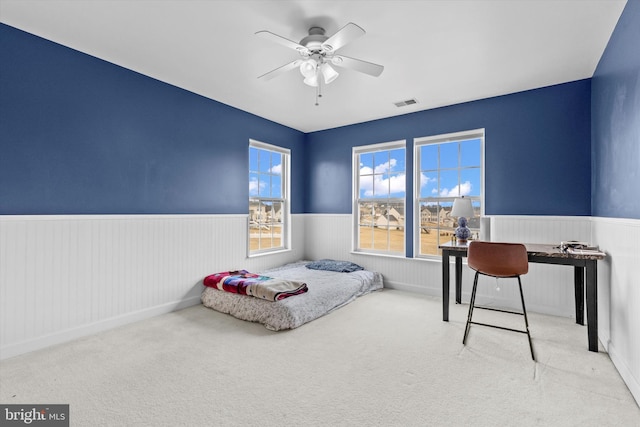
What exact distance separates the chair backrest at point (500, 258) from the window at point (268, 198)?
3088mm

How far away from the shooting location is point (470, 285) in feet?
13.1

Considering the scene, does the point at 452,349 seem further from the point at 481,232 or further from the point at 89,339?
the point at 89,339

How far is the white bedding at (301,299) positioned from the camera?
121 inches

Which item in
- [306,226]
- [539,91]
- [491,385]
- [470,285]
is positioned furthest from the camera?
[306,226]

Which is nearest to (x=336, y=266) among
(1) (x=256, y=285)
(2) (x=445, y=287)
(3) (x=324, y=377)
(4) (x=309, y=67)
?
(1) (x=256, y=285)

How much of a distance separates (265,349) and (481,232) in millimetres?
2795

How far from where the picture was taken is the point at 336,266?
4.76 metres

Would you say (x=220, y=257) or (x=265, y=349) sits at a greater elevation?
(x=220, y=257)

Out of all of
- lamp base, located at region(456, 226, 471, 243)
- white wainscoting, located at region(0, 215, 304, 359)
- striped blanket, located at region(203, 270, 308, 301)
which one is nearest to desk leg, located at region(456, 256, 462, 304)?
lamp base, located at region(456, 226, 471, 243)

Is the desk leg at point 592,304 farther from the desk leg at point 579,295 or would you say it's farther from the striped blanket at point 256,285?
the striped blanket at point 256,285

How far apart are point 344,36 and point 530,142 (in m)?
2.79

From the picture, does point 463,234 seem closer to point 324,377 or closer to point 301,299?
point 301,299

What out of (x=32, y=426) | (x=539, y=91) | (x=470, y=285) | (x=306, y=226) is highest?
(x=539, y=91)

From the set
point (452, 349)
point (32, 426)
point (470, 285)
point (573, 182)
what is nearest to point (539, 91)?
point (573, 182)
